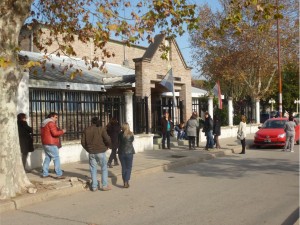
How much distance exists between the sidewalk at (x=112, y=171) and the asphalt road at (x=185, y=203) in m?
0.22

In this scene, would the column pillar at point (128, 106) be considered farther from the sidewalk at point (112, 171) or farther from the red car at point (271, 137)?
the red car at point (271, 137)

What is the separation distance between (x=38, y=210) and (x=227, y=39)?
22.7 metres

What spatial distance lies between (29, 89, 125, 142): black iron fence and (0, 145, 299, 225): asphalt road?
3.86m

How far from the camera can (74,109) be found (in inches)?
606

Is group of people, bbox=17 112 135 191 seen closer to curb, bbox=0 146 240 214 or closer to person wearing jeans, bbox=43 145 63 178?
person wearing jeans, bbox=43 145 63 178

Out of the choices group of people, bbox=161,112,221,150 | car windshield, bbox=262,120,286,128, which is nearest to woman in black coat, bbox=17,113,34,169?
group of people, bbox=161,112,221,150

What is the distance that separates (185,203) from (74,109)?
28.3 feet

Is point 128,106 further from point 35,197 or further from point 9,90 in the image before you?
point 35,197

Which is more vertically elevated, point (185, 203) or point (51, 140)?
point (51, 140)

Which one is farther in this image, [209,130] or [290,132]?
[209,130]

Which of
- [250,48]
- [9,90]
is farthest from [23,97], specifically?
[250,48]

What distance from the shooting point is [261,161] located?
1382cm

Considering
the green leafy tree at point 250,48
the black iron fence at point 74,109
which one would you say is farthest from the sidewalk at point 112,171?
the green leafy tree at point 250,48

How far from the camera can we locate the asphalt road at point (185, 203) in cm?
666
